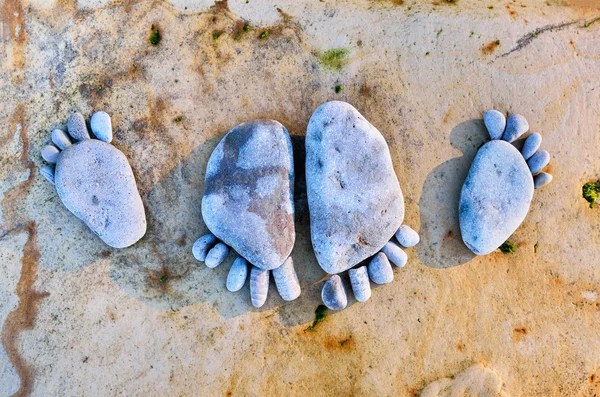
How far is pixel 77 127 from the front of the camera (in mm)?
6609

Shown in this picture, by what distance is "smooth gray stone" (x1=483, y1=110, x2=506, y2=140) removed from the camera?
6672 millimetres

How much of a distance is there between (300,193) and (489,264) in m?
3.45

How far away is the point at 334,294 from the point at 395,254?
3.92ft

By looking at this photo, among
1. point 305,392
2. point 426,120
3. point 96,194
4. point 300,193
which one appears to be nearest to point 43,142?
point 96,194

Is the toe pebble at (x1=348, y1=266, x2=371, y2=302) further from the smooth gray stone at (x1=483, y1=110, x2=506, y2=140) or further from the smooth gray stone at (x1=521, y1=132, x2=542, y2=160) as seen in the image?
the smooth gray stone at (x1=521, y1=132, x2=542, y2=160)

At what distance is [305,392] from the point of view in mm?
6672

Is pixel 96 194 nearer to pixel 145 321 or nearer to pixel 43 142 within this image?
pixel 43 142

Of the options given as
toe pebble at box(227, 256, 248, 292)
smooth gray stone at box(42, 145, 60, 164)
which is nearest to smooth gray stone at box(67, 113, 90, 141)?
smooth gray stone at box(42, 145, 60, 164)

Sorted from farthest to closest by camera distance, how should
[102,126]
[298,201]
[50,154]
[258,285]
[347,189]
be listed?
[298,201] < [102,126] < [50,154] < [258,285] < [347,189]

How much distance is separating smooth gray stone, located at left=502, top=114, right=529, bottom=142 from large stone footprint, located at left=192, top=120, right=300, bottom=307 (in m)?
3.65

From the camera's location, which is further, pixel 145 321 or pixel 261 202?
pixel 145 321

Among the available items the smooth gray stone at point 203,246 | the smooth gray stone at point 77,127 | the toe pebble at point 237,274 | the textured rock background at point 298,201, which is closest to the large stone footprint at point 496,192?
the textured rock background at point 298,201

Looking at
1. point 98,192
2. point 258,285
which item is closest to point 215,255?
point 258,285

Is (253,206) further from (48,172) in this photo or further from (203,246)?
(48,172)
